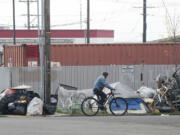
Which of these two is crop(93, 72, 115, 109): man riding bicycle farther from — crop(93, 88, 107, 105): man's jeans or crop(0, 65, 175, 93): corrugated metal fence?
crop(0, 65, 175, 93): corrugated metal fence

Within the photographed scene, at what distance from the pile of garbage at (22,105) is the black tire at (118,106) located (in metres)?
2.74

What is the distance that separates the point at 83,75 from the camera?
2267cm

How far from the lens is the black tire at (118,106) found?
17000 mm

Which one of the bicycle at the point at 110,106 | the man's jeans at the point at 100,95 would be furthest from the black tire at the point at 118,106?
the man's jeans at the point at 100,95

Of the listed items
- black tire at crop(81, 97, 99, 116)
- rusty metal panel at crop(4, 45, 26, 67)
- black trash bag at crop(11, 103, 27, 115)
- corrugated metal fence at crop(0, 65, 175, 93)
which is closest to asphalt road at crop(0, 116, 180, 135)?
black tire at crop(81, 97, 99, 116)

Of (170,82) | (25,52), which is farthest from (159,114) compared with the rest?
(25,52)

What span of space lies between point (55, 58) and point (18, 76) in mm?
4523

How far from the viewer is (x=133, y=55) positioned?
25.8 m

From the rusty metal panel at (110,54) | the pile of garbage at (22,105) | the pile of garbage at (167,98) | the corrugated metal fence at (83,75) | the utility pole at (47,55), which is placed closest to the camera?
the pile of garbage at (167,98)

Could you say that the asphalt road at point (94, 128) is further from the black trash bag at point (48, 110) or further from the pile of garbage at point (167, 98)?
the black trash bag at point (48, 110)

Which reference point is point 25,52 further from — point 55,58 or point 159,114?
point 159,114

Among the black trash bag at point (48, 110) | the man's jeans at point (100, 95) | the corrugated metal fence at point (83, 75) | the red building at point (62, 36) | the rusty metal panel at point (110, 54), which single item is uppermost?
the red building at point (62, 36)

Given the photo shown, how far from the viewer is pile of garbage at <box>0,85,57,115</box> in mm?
17938

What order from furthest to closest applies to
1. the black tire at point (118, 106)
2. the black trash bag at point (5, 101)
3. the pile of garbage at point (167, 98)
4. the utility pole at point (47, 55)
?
1. the utility pole at point (47, 55)
2. the black trash bag at point (5, 101)
3. the pile of garbage at point (167, 98)
4. the black tire at point (118, 106)
